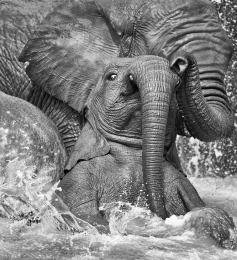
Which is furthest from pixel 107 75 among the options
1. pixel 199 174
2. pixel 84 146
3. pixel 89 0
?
pixel 199 174

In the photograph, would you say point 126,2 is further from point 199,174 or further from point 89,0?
point 199,174

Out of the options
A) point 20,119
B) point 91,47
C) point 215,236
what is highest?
point 91,47

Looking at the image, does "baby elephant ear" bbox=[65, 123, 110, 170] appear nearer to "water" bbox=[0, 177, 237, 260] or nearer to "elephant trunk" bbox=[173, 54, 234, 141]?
"water" bbox=[0, 177, 237, 260]

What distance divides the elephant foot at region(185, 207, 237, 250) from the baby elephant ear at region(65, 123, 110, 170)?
76cm

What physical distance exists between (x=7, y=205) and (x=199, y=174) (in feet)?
12.8

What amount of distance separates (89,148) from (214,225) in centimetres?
105

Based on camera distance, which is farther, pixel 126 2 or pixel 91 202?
pixel 126 2

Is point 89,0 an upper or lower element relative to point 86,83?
upper

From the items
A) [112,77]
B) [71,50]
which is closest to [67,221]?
[112,77]

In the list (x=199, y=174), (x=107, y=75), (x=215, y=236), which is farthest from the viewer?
(x=199, y=174)

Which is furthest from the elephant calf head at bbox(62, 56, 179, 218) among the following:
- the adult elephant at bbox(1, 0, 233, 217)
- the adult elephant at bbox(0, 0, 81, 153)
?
the adult elephant at bbox(0, 0, 81, 153)

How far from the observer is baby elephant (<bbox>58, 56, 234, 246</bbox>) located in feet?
23.4

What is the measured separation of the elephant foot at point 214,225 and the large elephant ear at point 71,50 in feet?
4.56

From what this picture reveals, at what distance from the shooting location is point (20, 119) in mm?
7789
